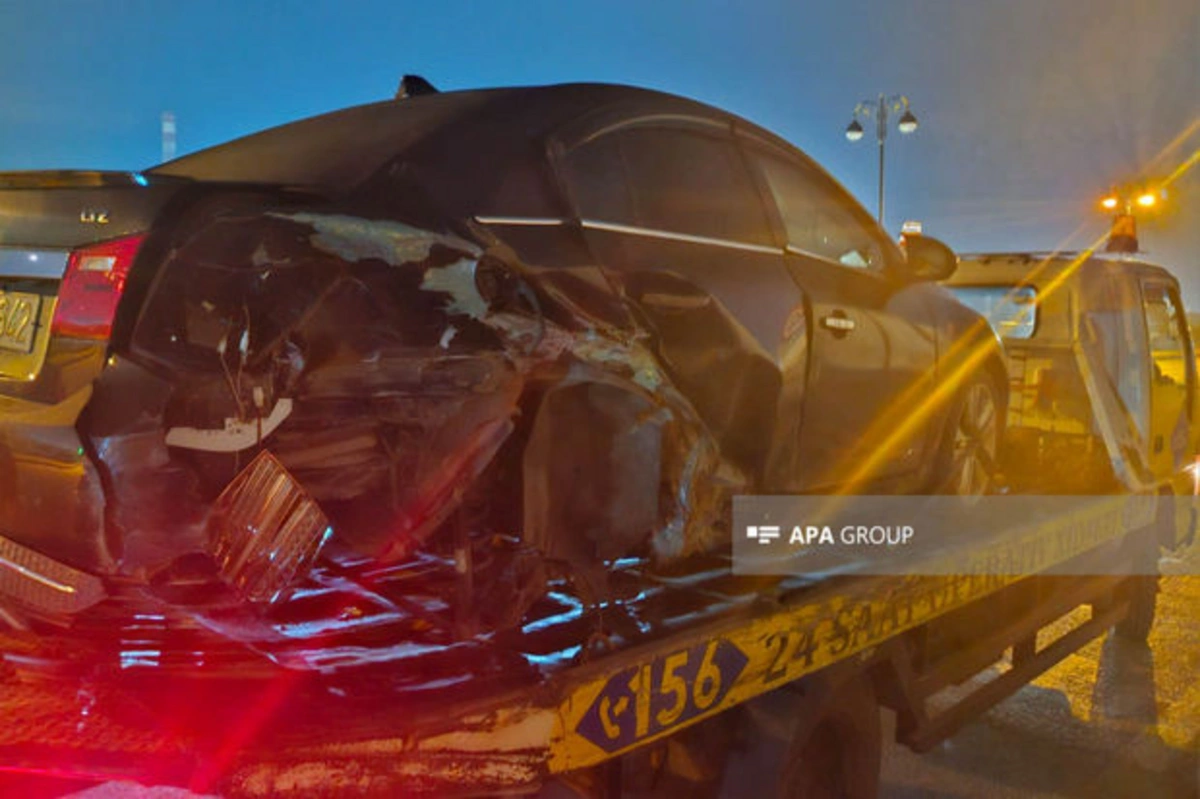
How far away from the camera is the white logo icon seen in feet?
10.8

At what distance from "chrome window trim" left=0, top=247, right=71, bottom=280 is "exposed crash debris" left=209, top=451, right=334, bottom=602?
0.55 meters

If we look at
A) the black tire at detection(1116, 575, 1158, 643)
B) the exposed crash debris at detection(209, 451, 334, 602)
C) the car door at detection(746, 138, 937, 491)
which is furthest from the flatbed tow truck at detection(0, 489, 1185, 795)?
the black tire at detection(1116, 575, 1158, 643)

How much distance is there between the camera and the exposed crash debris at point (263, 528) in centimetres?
227

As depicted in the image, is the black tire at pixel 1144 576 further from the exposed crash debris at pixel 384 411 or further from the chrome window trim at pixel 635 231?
the exposed crash debris at pixel 384 411

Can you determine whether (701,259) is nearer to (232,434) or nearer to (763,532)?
(763,532)

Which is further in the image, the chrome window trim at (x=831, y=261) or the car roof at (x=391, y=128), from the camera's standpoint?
the chrome window trim at (x=831, y=261)

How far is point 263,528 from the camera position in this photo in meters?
2.27

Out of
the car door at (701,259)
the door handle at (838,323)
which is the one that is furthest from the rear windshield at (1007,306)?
the car door at (701,259)

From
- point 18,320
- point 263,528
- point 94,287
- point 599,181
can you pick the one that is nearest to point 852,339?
point 599,181

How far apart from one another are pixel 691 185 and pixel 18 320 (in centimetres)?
185

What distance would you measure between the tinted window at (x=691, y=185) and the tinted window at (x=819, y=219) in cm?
20

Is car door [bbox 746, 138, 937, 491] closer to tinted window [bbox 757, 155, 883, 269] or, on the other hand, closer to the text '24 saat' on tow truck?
tinted window [bbox 757, 155, 883, 269]

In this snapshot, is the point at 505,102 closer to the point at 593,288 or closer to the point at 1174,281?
the point at 593,288

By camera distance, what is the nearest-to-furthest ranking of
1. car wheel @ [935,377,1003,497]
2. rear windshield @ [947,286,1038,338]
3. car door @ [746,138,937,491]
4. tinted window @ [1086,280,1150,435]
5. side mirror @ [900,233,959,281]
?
car door @ [746,138,937,491] < side mirror @ [900,233,959,281] < car wheel @ [935,377,1003,497] < tinted window @ [1086,280,1150,435] < rear windshield @ [947,286,1038,338]
